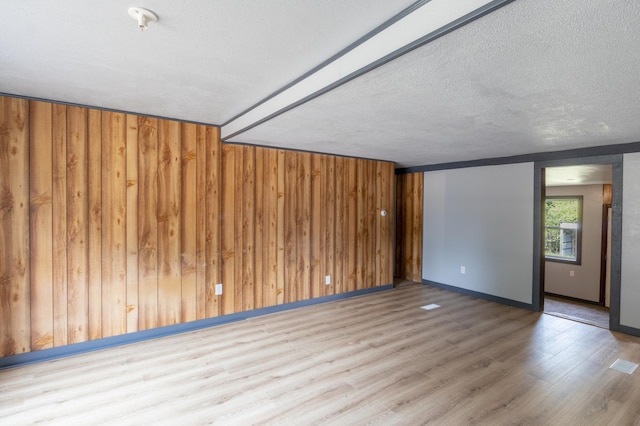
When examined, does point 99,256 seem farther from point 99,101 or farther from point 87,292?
point 99,101

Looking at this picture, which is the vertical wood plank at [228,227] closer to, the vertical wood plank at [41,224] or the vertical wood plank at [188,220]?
the vertical wood plank at [188,220]

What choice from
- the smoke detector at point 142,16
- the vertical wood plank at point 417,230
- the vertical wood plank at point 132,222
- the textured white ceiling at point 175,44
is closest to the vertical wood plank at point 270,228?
the vertical wood plank at point 132,222

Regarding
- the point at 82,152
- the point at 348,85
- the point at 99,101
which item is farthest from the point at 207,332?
the point at 348,85

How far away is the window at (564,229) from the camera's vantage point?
7340 millimetres

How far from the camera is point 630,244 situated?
3.54 m

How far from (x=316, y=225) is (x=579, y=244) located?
673cm

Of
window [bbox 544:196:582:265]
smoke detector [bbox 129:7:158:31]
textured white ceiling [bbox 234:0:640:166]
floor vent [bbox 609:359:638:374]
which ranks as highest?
smoke detector [bbox 129:7:158:31]

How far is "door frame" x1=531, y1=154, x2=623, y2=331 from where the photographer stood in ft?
11.8

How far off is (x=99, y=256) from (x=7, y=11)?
2.14 metres

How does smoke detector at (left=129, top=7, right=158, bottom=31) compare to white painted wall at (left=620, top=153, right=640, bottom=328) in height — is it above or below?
above

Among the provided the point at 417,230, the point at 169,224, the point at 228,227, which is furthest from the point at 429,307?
the point at 169,224

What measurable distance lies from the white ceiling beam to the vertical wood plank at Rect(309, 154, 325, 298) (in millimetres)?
2152

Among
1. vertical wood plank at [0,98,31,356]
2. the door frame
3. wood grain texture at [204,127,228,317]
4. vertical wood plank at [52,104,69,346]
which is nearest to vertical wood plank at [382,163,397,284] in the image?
the door frame

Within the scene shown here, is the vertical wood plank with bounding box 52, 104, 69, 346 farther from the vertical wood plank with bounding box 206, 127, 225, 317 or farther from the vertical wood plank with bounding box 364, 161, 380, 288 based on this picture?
the vertical wood plank with bounding box 364, 161, 380, 288
